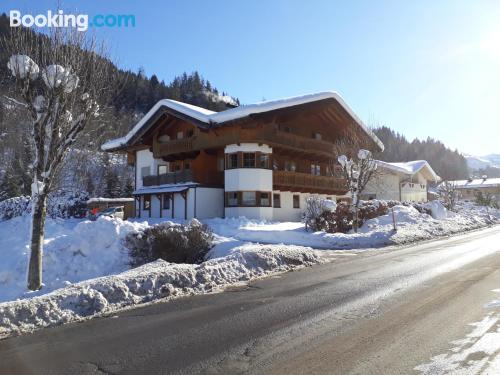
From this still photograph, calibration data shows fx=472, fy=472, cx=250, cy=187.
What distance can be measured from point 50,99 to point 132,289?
16.3 feet

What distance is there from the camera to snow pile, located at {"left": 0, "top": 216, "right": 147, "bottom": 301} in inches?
572

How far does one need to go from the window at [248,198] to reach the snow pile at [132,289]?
64.1 feet

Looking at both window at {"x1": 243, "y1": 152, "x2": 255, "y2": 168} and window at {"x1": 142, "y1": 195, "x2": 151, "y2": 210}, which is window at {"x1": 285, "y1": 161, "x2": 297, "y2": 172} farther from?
window at {"x1": 142, "y1": 195, "x2": 151, "y2": 210}

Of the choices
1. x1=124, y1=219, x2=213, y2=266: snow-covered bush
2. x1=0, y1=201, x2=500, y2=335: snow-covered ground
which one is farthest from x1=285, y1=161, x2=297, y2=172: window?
x1=124, y1=219, x2=213, y2=266: snow-covered bush

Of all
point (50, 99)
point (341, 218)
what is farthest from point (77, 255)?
point (341, 218)

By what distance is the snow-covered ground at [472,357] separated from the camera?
179 inches

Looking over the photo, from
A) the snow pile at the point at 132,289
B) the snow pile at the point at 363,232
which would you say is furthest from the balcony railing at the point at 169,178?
the snow pile at the point at 132,289

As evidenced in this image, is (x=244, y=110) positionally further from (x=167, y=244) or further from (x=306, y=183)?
(x=167, y=244)

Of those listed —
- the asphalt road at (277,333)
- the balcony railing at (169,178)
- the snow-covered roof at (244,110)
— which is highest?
the snow-covered roof at (244,110)

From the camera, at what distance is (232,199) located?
3347 cm

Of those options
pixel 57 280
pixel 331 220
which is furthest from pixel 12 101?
pixel 331 220

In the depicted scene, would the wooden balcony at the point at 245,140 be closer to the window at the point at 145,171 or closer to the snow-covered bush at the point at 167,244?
the window at the point at 145,171

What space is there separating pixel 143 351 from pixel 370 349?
8.54 ft

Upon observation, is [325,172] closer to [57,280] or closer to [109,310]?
[57,280]
